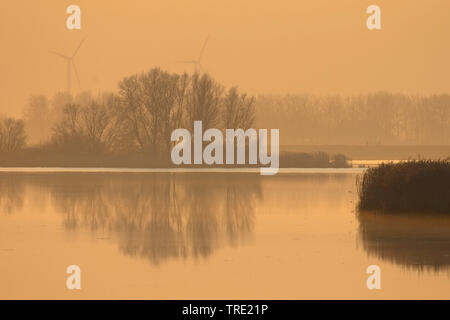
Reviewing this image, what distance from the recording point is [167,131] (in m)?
56.7

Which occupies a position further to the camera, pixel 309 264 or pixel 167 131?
pixel 167 131

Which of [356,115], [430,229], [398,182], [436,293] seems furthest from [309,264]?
[356,115]

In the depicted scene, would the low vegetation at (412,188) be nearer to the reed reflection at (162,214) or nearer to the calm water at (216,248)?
the calm water at (216,248)

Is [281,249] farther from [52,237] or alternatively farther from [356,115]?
[356,115]

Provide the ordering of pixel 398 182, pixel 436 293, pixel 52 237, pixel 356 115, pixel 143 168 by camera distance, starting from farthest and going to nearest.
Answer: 1. pixel 356 115
2. pixel 143 168
3. pixel 398 182
4. pixel 52 237
5. pixel 436 293

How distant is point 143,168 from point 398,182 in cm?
3408

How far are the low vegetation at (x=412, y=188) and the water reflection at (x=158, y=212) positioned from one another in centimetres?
280

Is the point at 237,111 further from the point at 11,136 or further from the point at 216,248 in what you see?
the point at 216,248

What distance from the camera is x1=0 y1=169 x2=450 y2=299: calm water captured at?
10.8 m

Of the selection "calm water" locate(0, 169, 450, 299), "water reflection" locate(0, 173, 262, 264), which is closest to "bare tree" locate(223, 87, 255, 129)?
"water reflection" locate(0, 173, 262, 264)

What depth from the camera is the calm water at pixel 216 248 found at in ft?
35.4

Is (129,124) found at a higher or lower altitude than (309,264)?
higher

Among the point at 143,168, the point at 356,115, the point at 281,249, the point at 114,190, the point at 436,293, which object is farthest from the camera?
the point at 356,115

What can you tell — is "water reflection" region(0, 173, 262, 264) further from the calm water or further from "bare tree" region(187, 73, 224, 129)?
"bare tree" region(187, 73, 224, 129)
